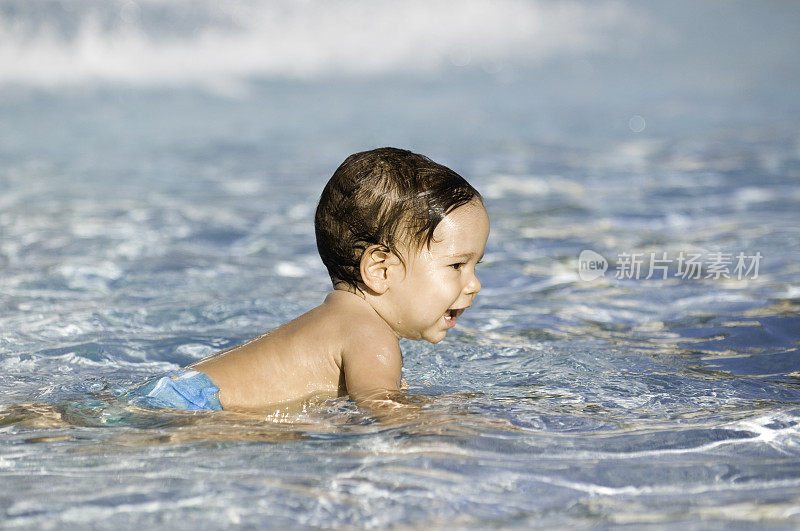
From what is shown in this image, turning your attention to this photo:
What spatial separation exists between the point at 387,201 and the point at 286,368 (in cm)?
62

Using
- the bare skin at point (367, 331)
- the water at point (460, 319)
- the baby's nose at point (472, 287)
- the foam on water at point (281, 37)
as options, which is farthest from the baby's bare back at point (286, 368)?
the foam on water at point (281, 37)

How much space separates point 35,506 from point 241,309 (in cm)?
237

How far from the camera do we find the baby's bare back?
2.86 m

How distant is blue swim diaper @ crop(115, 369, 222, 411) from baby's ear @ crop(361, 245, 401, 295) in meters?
0.60

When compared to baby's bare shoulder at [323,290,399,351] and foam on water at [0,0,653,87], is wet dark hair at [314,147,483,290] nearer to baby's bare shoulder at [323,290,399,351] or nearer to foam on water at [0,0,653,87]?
baby's bare shoulder at [323,290,399,351]

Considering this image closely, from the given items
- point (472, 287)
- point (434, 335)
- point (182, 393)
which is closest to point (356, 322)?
point (434, 335)

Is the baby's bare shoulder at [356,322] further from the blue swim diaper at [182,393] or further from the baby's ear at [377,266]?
the blue swim diaper at [182,393]

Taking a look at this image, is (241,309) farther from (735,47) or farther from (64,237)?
(735,47)

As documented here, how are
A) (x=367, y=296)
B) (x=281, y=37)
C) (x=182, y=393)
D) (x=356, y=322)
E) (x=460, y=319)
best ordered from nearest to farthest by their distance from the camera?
(x=182, y=393), (x=356, y=322), (x=367, y=296), (x=460, y=319), (x=281, y=37)

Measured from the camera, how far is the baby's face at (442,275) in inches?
116

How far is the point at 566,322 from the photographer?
4.20 meters

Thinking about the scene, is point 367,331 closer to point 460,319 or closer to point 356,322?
point 356,322

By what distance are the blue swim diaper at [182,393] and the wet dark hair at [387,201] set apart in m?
0.62

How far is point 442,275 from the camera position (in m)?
2.97
